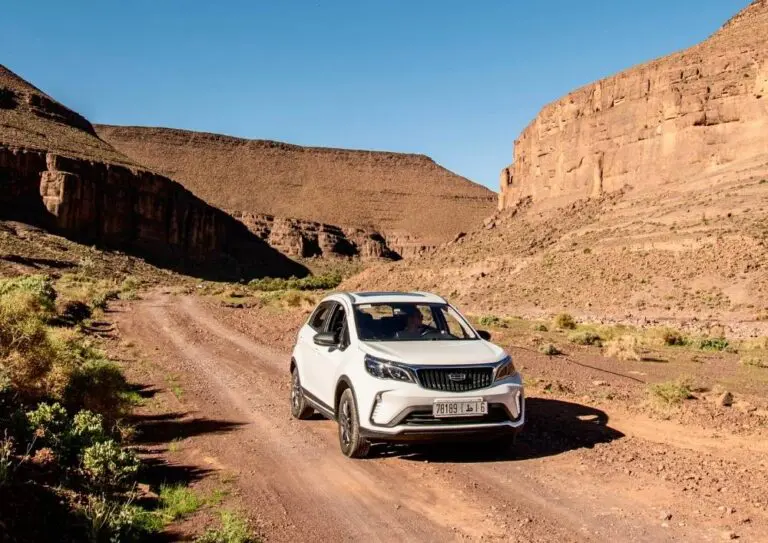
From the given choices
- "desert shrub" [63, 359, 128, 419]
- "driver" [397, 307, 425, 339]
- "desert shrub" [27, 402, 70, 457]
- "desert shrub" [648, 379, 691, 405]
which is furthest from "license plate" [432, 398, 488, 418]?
"desert shrub" [648, 379, 691, 405]

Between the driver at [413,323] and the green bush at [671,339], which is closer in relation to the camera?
the driver at [413,323]

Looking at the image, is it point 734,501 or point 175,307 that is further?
point 175,307

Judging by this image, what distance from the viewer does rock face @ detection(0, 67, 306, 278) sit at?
73.6 m

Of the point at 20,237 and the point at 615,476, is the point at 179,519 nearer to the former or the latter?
the point at 615,476

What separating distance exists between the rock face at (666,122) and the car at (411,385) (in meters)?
49.8

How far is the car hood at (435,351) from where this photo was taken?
7.00m

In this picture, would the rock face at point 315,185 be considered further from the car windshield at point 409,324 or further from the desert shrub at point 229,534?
the desert shrub at point 229,534

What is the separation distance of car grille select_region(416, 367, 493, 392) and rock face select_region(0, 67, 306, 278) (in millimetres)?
72387

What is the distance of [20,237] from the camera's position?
62.1 meters

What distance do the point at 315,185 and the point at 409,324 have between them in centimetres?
15435

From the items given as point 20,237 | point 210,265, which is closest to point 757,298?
point 20,237

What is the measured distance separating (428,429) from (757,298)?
32802 mm

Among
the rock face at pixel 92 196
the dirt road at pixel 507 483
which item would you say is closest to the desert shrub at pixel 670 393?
the dirt road at pixel 507 483

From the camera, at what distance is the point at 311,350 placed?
878 centimetres
